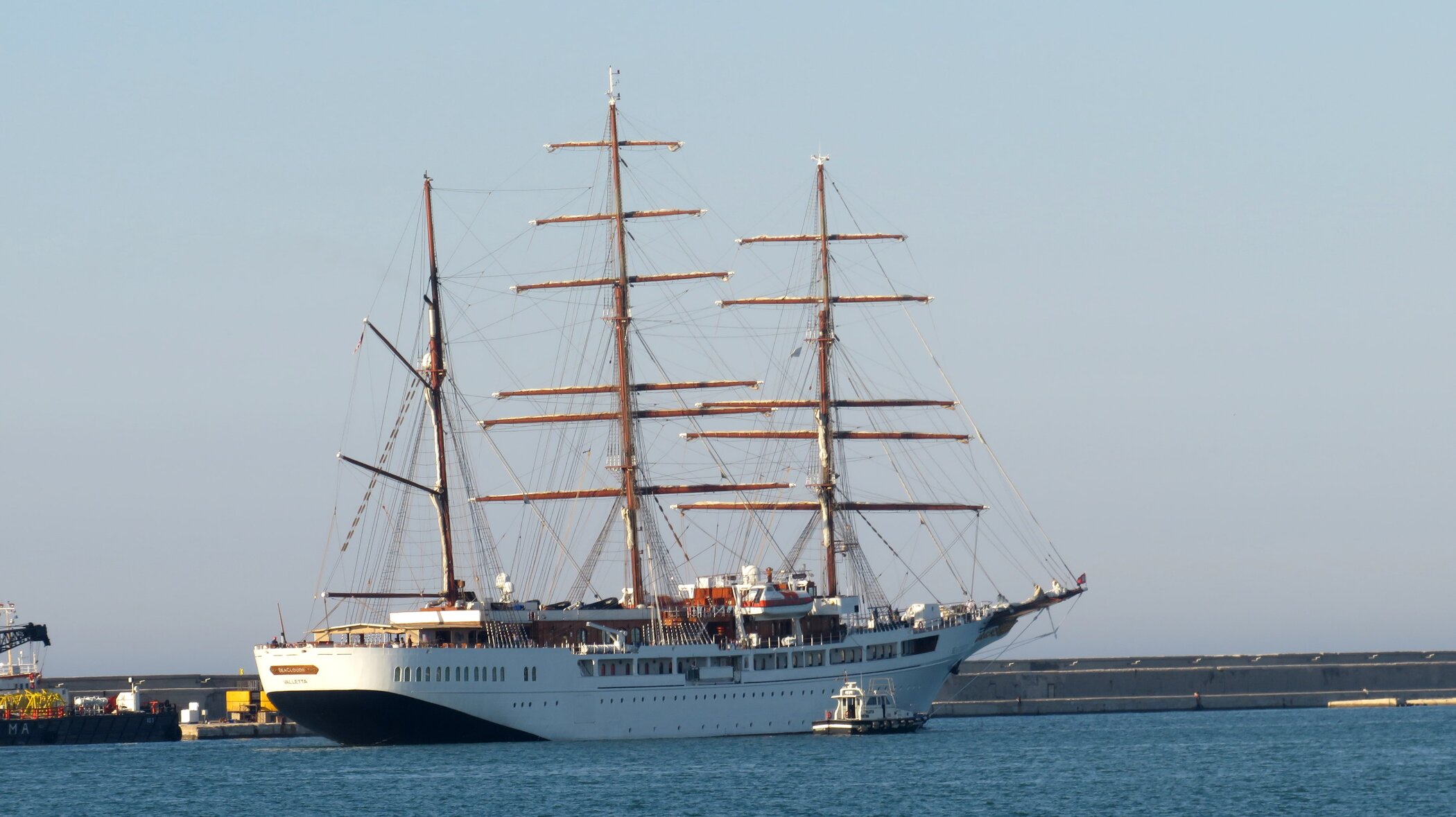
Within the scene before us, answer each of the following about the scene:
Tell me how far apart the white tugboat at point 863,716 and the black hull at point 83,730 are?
3074 centimetres

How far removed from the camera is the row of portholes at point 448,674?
285 ft

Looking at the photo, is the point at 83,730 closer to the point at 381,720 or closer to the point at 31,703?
the point at 31,703

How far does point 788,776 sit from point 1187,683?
53.9 meters

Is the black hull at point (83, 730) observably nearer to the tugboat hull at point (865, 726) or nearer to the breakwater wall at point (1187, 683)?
the tugboat hull at point (865, 726)

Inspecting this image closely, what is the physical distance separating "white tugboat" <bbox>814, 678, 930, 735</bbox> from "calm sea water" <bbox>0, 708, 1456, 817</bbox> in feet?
3.57

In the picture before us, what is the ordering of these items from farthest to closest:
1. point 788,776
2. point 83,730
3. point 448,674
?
point 83,730 → point 448,674 → point 788,776

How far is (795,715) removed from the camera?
317 feet

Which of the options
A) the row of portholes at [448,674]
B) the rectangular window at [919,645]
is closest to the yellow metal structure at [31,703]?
the row of portholes at [448,674]

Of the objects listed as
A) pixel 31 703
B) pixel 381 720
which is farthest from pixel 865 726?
pixel 31 703

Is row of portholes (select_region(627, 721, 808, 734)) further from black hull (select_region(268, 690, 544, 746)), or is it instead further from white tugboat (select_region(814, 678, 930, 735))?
black hull (select_region(268, 690, 544, 746))

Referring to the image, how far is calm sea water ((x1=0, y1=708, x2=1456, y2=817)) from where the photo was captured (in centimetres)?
6719

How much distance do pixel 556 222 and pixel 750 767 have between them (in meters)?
31.3

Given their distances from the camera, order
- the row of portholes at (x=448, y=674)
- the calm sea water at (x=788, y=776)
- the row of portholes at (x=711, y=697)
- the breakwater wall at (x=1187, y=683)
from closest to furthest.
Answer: the calm sea water at (x=788, y=776) → the row of portholes at (x=448, y=674) → the row of portholes at (x=711, y=697) → the breakwater wall at (x=1187, y=683)

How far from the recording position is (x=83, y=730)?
10169cm
